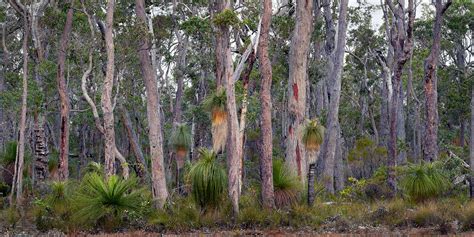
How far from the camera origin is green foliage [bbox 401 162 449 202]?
16766 millimetres

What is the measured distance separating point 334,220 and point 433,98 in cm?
824

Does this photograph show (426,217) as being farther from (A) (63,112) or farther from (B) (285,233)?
(A) (63,112)

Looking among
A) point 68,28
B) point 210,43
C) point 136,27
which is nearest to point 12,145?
point 68,28

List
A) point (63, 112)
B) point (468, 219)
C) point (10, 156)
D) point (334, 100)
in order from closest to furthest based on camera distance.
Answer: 1. point (468, 219)
2. point (63, 112)
3. point (10, 156)
4. point (334, 100)

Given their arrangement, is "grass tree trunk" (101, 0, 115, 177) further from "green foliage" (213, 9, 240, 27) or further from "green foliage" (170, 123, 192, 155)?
"green foliage" (170, 123, 192, 155)

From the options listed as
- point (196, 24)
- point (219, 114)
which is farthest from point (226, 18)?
point (196, 24)

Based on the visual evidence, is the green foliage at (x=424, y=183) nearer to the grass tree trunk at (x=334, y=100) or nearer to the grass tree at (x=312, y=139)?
the grass tree at (x=312, y=139)

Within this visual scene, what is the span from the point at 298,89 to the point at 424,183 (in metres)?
5.55

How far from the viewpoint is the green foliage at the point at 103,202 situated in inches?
585

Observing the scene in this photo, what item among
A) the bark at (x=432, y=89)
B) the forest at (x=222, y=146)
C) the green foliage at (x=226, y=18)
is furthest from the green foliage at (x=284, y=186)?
the bark at (x=432, y=89)

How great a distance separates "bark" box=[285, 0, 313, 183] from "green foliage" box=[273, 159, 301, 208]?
249 cm

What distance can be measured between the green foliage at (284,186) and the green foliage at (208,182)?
1767mm

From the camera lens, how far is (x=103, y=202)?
1508 centimetres

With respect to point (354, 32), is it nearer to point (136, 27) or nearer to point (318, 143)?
point (136, 27)
